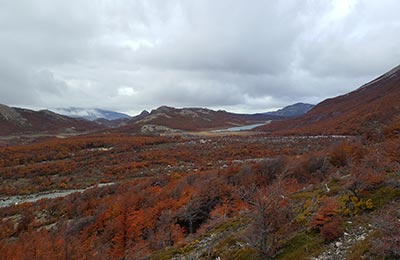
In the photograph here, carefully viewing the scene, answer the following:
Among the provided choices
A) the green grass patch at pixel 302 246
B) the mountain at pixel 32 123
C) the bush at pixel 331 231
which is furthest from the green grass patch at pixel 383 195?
the mountain at pixel 32 123

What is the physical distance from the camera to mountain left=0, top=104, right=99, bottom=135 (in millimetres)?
139512

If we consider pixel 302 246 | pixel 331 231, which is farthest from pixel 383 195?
pixel 302 246

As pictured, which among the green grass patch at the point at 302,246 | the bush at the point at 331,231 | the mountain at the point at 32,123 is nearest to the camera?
the green grass patch at the point at 302,246

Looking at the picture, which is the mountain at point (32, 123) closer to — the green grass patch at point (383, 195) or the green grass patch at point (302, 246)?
the green grass patch at point (302, 246)

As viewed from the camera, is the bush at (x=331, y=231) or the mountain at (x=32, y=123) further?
the mountain at (x=32, y=123)

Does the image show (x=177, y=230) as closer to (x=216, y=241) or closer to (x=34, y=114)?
(x=216, y=241)

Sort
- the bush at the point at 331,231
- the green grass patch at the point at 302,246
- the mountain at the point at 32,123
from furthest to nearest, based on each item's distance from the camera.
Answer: the mountain at the point at 32,123, the bush at the point at 331,231, the green grass patch at the point at 302,246

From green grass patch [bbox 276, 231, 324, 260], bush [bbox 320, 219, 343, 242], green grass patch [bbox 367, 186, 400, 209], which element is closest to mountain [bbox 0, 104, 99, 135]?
green grass patch [bbox 276, 231, 324, 260]

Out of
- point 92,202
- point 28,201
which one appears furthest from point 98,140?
point 92,202

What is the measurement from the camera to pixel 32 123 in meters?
Result: 154

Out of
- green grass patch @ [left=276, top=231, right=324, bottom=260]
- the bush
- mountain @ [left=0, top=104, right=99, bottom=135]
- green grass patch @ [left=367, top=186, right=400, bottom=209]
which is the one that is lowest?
green grass patch @ [left=276, top=231, right=324, bottom=260]

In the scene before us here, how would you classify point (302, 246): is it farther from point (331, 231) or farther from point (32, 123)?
point (32, 123)

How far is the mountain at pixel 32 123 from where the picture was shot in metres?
A: 140

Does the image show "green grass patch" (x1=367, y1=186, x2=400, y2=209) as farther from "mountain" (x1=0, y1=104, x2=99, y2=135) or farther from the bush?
"mountain" (x1=0, y1=104, x2=99, y2=135)
